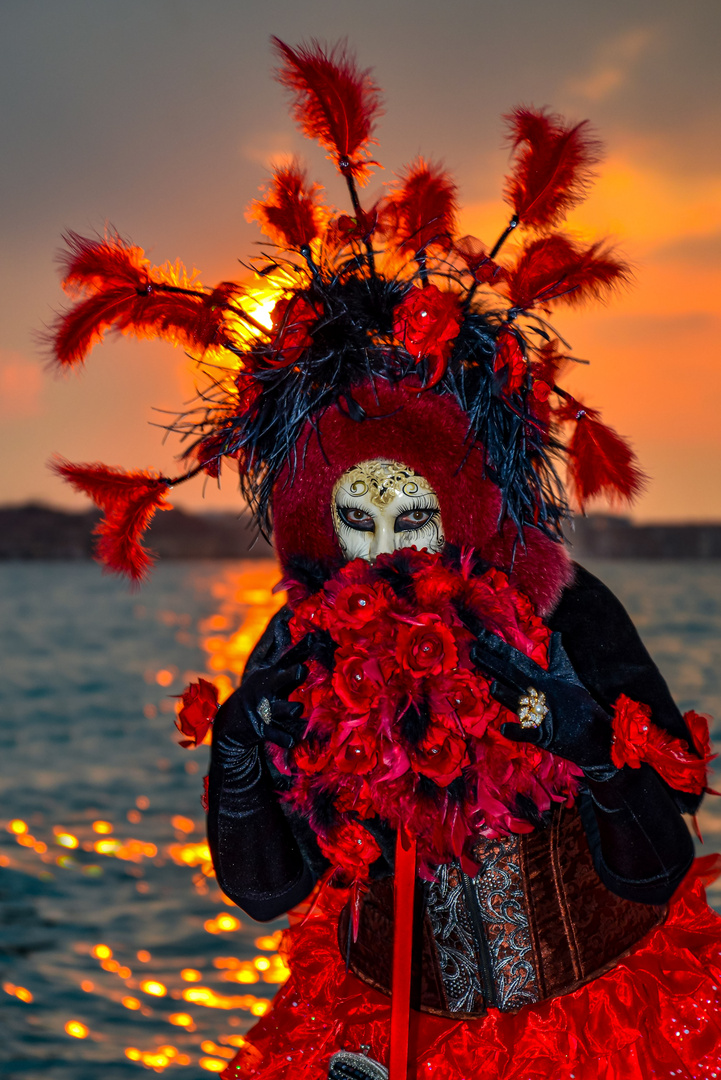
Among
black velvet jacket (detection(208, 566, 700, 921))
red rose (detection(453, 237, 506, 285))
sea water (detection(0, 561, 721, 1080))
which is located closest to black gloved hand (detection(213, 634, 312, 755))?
black velvet jacket (detection(208, 566, 700, 921))

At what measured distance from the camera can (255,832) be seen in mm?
1960

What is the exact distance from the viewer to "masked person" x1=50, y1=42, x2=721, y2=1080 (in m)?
1.69

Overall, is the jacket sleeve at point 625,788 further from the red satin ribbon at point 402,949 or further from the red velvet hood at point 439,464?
the red satin ribbon at point 402,949

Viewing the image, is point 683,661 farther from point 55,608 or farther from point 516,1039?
point 55,608

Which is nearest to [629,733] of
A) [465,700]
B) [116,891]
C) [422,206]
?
[465,700]

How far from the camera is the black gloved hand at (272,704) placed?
1.78 m

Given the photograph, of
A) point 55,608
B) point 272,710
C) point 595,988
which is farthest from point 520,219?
point 55,608

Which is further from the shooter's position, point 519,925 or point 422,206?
point 422,206

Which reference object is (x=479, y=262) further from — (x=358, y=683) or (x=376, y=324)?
(x=358, y=683)

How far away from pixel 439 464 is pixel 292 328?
36cm

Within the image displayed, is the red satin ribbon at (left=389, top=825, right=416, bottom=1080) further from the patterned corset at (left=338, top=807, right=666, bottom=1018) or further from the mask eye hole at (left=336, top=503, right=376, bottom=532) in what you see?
the mask eye hole at (left=336, top=503, right=376, bottom=532)

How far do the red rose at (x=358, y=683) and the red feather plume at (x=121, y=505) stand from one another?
616 millimetres

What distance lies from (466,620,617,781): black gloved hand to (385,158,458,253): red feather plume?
0.74 metres

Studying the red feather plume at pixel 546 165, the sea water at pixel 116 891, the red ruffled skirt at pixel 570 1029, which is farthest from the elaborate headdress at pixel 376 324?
the sea water at pixel 116 891
